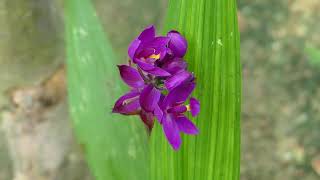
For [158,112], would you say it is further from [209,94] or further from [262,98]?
[262,98]

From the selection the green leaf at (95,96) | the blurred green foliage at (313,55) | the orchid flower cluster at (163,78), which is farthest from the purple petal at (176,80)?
the blurred green foliage at (313,55)

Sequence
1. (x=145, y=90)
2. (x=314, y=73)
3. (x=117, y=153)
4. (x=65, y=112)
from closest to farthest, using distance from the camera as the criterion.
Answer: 1. (x=145, y=90)
2. (x=117, y=153)
3. (x=65, y=112)
4. (x=314, y=73)

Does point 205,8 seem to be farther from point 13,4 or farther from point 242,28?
point 242,28

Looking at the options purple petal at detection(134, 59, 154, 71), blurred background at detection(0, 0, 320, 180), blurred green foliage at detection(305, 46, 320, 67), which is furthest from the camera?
blurred green foliage at detection(305, 46, 320, 67)

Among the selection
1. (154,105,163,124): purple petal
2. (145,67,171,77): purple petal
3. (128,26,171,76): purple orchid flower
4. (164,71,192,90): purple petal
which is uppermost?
(128,26,171,76): purple orchid flower

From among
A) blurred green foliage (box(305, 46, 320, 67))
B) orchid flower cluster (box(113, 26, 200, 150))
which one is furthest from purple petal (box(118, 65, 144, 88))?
blurred green foliage (box(305, 46, 320, 67))

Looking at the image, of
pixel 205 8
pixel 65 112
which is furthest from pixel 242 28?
pixel 205 8

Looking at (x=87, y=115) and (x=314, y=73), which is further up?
(x=314, y=73)

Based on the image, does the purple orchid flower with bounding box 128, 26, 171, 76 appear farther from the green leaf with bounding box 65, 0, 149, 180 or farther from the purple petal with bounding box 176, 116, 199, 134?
the green leaf with bounding box 65, 0, 149, 180
